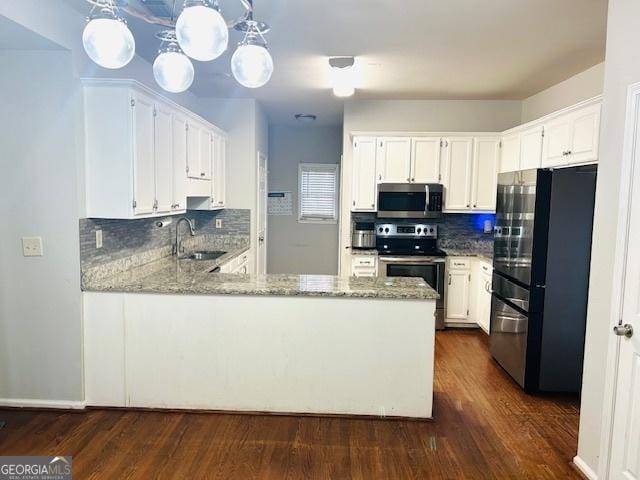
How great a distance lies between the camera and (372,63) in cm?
368

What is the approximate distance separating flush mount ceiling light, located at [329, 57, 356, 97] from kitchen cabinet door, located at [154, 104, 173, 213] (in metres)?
1.46

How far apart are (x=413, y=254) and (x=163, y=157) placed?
9.34 feet

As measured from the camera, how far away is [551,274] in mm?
3047

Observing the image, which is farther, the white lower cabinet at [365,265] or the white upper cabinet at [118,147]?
the white lower cabinet at [365,265]

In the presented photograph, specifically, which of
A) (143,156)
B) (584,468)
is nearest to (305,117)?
(143,156)

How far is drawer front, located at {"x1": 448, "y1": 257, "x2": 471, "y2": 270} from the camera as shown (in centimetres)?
473

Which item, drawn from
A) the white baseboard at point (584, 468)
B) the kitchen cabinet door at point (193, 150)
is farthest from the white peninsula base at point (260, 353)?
the kitchen cabinet door at point (193, 150)

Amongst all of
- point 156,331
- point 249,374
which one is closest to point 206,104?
point 156,331

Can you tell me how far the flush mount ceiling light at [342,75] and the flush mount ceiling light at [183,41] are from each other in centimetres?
189

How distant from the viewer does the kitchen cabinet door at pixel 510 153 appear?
4.29m

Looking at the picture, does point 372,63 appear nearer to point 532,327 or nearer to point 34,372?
point 532,327

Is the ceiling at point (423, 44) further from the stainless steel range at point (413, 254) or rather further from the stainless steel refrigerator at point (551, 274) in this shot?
the stainless steel range at point (413, 254)

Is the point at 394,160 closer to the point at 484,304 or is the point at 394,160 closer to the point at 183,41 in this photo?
the point at 484,304

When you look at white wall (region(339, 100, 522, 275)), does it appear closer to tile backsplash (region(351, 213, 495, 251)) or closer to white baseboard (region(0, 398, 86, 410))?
tile backsplash (region(351, 213, 495, 251))
